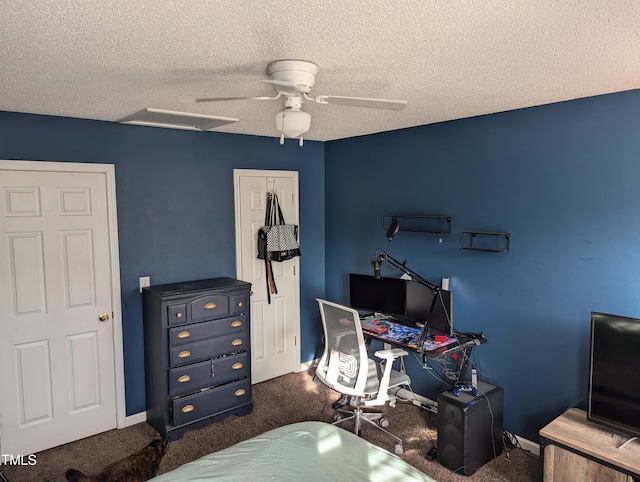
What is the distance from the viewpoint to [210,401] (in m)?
3.63

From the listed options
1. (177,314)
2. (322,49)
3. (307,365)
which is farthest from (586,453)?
(307,365)

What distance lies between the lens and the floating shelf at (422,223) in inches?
146

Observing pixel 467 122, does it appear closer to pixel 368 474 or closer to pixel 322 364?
pixel 322 364

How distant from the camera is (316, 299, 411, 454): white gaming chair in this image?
3242mm

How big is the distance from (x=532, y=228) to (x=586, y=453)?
4.59ft

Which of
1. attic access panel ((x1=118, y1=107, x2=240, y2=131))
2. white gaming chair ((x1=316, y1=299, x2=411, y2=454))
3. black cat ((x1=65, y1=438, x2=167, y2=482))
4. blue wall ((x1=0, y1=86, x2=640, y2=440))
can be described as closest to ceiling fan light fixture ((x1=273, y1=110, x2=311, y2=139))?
attic access panel ((x1=118, y1=107, x2=240, y2=131))

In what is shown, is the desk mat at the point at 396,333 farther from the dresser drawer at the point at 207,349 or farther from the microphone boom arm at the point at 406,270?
the dresser drawer at the point at 207,349

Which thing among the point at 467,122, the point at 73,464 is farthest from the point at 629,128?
the point at 73,464

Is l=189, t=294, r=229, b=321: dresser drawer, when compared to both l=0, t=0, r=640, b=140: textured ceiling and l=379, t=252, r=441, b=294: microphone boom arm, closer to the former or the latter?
l=379, t=252, r=441, b=294: microphone boom arm

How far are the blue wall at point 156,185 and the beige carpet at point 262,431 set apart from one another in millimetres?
423

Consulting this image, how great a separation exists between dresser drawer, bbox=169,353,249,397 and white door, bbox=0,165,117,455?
570mm

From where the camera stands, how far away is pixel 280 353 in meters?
4.68

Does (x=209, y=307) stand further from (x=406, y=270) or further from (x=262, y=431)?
(x=406, y=270)

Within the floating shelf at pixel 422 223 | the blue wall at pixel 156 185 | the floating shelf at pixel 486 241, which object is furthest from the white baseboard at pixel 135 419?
the floating shelf at pixel 486 241
